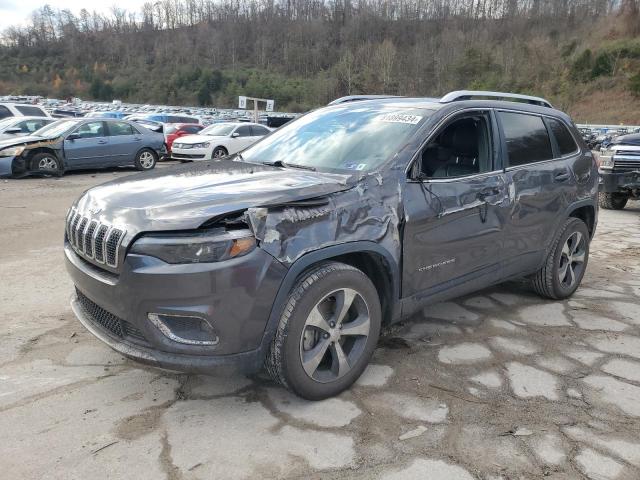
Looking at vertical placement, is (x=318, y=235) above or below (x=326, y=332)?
above

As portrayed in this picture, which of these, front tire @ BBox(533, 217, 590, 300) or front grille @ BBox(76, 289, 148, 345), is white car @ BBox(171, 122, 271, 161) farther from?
front grille @ BBox(76, 289, 148, 345)

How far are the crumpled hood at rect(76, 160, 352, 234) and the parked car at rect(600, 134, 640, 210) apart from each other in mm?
8400

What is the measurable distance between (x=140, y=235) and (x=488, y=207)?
7.84 ft

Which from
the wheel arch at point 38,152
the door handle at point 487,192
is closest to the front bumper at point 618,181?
the door handle at point 487,192

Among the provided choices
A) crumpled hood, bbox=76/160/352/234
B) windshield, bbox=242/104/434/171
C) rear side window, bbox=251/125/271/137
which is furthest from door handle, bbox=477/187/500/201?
rear side window, bbox=251/125/271/137

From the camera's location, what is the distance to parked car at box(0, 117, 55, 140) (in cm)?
1373

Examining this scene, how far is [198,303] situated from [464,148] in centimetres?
247

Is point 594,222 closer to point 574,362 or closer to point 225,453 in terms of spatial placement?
point 574,362

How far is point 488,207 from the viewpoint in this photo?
371 centimetres

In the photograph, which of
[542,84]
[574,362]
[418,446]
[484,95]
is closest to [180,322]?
[418,446]

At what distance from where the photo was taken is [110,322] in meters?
2.82

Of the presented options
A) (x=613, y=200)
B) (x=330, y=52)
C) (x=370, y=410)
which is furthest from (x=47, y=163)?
(x=330, y=52)

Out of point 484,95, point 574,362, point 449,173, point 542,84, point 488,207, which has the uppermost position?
point 542,84

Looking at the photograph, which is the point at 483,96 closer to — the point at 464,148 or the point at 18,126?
the point at 464,148
